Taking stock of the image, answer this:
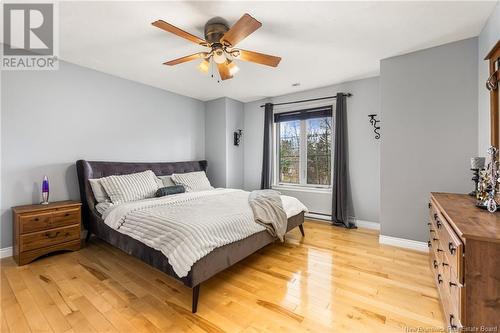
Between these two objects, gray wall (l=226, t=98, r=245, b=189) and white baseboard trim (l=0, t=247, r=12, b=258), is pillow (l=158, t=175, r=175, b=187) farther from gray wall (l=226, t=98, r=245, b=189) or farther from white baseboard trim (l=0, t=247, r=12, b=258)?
white baseboard trim (l=0, t=247, r=12, b=258)

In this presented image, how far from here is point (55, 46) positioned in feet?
8.84

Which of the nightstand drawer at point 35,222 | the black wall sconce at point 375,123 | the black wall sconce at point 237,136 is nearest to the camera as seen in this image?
the nightstand drawer at point 35,222

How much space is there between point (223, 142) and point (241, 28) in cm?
313

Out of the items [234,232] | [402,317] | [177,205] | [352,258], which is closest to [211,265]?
[234,232]

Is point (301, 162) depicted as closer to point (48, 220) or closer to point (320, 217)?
point (320, 217)

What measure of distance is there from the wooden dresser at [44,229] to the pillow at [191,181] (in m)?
1.44

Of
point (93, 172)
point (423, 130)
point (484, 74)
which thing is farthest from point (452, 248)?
point (93, 172)

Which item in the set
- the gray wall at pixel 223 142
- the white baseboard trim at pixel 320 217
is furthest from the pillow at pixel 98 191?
the white baseboard trim at pixel 320 217

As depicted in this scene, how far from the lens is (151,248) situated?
2.06m

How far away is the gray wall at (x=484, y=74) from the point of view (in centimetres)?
205

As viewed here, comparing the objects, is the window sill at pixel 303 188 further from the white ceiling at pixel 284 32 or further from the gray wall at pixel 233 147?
the white ceiling at pixel 284 32

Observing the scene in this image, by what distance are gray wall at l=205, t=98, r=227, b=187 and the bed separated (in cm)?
101

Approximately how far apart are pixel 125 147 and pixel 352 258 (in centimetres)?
378

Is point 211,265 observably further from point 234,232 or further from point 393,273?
point 393,273
